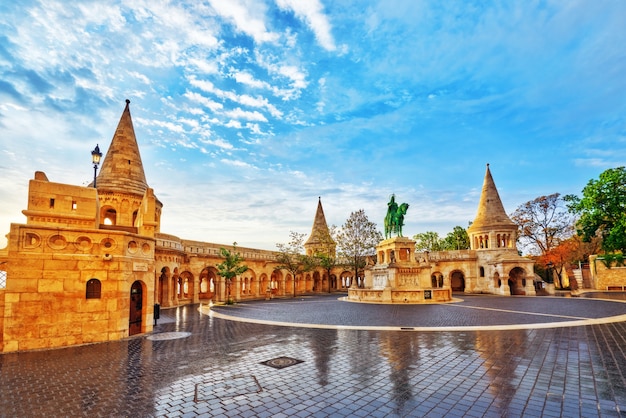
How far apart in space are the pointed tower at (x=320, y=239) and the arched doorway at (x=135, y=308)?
34.2 meters

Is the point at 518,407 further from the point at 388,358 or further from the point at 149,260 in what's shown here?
the point at 149,260

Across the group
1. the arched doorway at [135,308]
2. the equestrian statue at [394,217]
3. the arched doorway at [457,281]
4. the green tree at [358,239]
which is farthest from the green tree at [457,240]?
the arched doorway at [135,308]

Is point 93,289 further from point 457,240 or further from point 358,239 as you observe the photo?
point 457,240

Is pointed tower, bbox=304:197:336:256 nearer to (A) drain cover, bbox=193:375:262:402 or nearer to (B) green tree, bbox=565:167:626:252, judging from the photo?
(B) green tree, bbox=565:167:626:252

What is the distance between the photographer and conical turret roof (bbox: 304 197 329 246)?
158ft

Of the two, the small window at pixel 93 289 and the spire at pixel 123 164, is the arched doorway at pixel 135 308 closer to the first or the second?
the small window at pixel 93 289

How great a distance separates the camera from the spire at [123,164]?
77.1 feet

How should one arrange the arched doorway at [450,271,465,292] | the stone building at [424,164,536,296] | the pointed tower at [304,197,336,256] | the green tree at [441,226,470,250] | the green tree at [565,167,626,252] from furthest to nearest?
the green tree at [441,226,470,250]
the pointed tower at [304,197,336,256]
the arched doorway at [450,271,465,292]
the stone building at [424,164,536,296]
the green tree at [565,167,626,252]

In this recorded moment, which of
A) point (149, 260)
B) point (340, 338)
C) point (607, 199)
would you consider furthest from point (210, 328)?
point (607, 199)

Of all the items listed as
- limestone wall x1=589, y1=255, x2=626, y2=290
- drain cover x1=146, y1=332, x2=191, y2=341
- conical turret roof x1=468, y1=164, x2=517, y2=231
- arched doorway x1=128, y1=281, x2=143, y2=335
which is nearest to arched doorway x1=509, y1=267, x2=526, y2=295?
conical turret roof x1=468, y1=164, x2=517, y2=231

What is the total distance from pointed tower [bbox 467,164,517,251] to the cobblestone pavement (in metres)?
28.2

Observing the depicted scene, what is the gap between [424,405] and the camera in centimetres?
510

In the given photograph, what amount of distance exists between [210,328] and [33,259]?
638 centimetres

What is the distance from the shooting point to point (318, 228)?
163 ft
